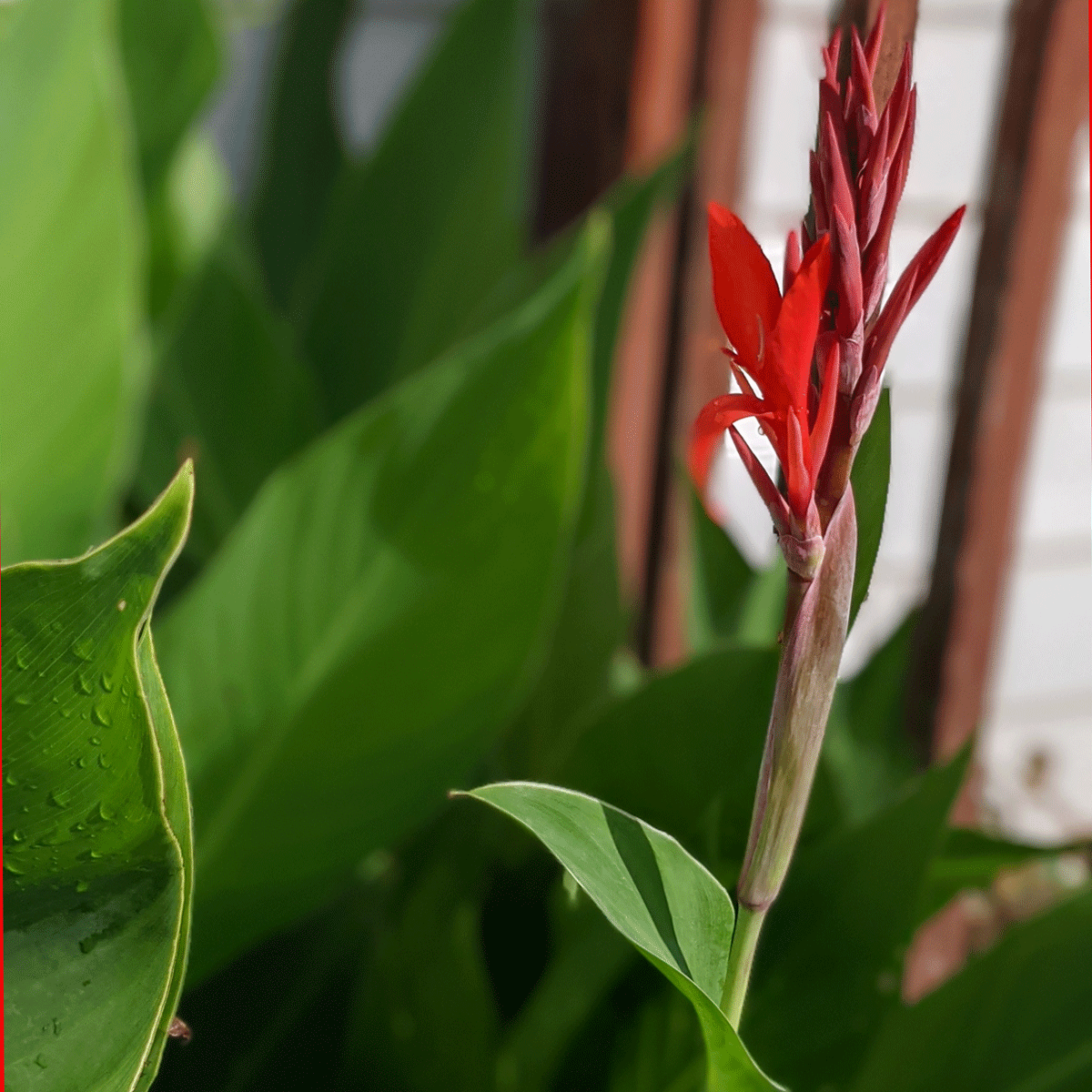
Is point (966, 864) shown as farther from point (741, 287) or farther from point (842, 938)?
point (741, 287)

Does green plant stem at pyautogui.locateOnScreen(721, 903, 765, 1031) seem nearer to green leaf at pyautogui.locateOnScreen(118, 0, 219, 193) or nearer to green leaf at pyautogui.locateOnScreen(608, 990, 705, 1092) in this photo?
green leaf at pyautogui.locateOnScreen(608, 990, 705, 1092)

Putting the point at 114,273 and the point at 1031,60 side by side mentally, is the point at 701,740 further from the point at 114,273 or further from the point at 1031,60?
the point at 1031,60

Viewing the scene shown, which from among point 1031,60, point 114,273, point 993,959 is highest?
point 1031,60

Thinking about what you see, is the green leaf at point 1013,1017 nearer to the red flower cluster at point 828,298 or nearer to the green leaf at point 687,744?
the green leaf at point 687,744

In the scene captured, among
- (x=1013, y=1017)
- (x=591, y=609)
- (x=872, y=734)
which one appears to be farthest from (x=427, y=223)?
(x=1013, y=1017)

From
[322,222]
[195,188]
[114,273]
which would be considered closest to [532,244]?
[322,222]
